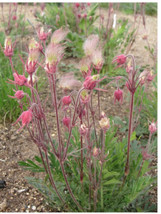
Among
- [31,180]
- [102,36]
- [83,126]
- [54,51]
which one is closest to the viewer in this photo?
[54,51]

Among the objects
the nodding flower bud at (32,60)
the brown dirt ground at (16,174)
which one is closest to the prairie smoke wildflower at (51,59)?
the nodding flower bud at (32,60)

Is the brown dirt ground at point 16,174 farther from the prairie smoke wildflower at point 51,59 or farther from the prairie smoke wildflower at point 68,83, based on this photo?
the prairie smoke wildflower at point 51,59

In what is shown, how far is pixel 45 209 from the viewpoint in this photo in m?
1.97

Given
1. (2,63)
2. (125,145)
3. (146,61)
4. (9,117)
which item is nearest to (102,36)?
(146,61)

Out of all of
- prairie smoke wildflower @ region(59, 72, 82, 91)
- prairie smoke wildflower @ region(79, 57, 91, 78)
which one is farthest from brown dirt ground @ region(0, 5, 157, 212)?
prairie smoke wildflower @ region(79, 57, 91, 78)

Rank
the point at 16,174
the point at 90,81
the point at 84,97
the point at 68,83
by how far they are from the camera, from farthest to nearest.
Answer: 1. the point at 16,174
2. the point at 68,83
3. the point at 84,97
4. the point at 90,81

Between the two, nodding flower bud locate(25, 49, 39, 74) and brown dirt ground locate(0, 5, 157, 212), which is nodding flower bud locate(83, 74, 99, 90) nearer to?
nodding flower bud locate(25, 49, 39, 74)

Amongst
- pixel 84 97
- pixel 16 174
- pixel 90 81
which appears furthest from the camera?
pixel 16 174

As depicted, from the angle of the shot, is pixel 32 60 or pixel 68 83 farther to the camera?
pixel 68 83

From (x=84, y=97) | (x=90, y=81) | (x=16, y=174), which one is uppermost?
(x=90, y=81)

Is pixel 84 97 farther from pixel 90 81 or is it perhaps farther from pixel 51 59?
pixel 51 59

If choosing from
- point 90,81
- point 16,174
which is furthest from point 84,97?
point 16,174

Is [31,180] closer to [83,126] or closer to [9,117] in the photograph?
[83,126]

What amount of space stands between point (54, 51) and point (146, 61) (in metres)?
3.29
